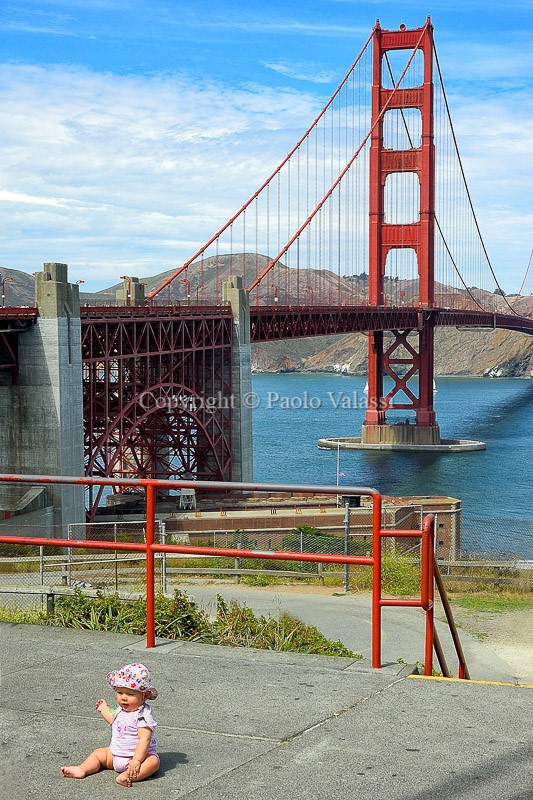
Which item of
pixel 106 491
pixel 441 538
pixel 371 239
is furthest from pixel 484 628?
pixel 371 239

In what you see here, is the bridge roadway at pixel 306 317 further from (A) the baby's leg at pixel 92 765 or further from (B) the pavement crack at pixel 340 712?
(A) the baby's leg at pixel 92 765

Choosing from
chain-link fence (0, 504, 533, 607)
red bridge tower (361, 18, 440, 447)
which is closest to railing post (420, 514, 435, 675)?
chain-link fence (0, 504, 533, 607)

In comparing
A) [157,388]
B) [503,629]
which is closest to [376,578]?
[503,629]

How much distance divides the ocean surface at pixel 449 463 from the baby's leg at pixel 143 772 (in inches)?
894

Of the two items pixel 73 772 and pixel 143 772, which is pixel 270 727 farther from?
pixel 73 772

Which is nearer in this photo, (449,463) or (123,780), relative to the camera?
(123,780)

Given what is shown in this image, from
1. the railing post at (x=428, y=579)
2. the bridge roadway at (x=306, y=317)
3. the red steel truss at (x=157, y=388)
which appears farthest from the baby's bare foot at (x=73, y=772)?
the bridge roadway at (x=306, y=317)

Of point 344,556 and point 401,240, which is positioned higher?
point 401,240

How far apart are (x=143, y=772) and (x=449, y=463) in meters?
67.7

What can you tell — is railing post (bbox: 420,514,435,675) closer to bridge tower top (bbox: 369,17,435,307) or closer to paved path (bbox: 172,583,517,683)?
paved path (bbox: 172,583,517,683)

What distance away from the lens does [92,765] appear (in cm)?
538

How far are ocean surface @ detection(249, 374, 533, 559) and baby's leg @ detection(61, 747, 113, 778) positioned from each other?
74.4 ft

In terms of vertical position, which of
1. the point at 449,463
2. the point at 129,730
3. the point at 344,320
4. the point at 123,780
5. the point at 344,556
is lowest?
the point at 449,463

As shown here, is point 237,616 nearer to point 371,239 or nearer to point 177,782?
point 177,782
